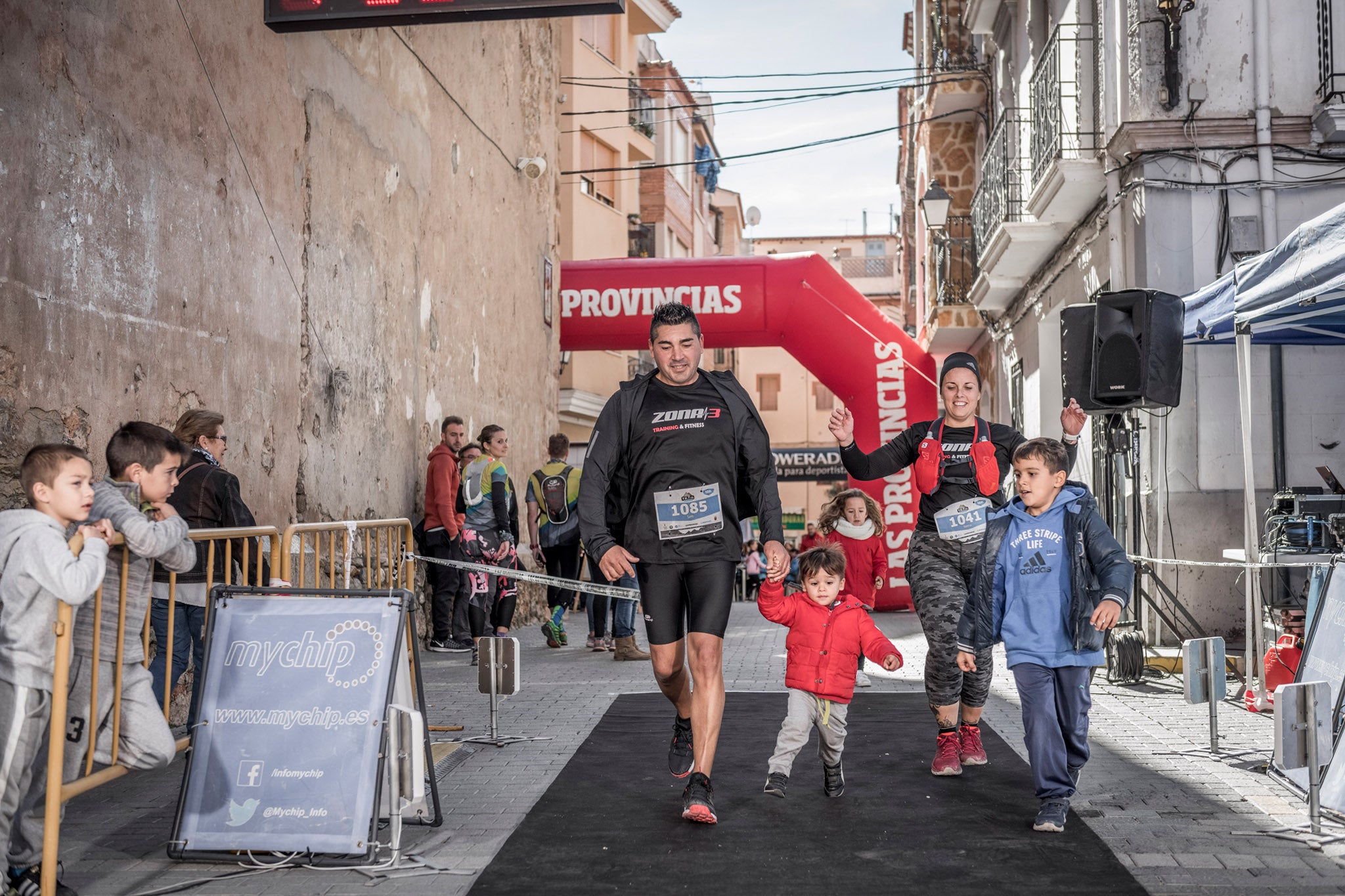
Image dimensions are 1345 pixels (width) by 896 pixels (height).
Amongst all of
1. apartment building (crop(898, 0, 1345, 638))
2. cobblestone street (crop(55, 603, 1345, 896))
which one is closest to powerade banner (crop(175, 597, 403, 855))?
cobblestone street (crop(55, 603, 1345, 896))

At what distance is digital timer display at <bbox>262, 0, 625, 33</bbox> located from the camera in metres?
7.75

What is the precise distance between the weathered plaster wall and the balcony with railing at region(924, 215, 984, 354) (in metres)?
9.24

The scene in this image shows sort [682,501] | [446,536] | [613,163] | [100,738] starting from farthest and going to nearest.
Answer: [613,163] → [446,536] → [682,501] → [100,738]

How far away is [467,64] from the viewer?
46.1 ft

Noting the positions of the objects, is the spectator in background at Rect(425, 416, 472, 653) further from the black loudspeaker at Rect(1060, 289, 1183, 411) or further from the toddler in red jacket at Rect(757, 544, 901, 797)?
the toddler in red jacket at Rect(757, 544, 901, 797)

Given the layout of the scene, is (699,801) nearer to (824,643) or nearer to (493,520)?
(824,643)

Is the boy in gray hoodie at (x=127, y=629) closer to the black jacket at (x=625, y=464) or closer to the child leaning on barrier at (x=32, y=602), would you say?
the child leaning on barrier at (x=32, y=602)

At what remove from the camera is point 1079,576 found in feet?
17.1

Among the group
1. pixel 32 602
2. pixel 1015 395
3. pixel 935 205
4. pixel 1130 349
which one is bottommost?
pixel 32 602

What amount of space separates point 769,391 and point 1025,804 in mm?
51813

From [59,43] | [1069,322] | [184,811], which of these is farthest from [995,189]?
[184,811]

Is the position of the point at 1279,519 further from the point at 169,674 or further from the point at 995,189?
the point at 995,189

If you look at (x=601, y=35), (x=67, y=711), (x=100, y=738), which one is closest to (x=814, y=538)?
(x=100, y=738)

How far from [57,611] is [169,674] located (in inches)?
57.6
